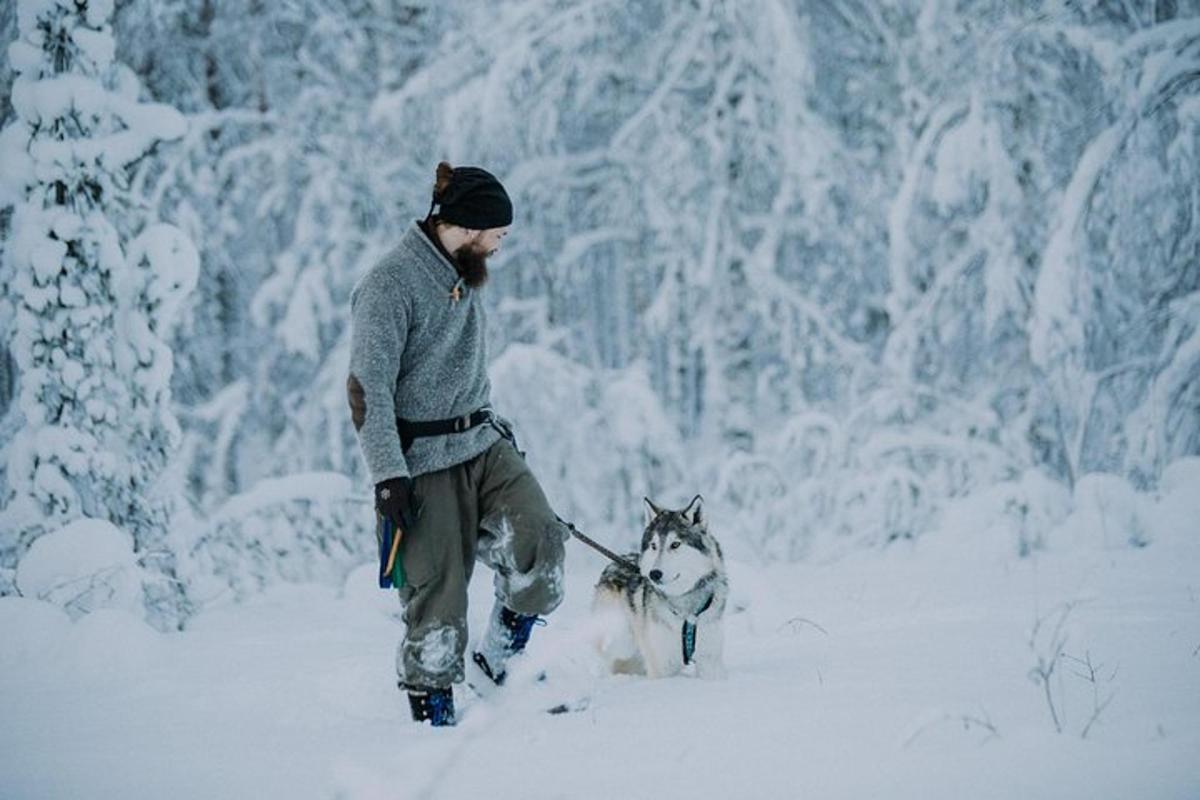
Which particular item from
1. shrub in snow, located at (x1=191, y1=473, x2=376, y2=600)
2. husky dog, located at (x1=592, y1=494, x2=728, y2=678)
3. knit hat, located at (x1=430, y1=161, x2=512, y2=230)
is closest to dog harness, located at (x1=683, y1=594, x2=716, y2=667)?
husky dog, located at (x1=592, y1=494, x2=728, y2=678)

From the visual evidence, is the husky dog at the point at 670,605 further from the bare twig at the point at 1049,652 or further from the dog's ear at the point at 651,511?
the bare twig at the point at 1049,652

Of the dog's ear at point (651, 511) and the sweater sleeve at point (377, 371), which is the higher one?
the sweater sleeve at point (377, 371)

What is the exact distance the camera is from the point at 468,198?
11.9 feet

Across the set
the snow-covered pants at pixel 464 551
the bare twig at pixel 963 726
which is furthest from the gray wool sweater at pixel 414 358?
the bare twig at pixel 963 726

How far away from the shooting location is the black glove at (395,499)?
3338 mm

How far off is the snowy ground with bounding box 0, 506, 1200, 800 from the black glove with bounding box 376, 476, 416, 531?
78 centimetres

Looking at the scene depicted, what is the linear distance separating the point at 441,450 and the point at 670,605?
144 centimetres

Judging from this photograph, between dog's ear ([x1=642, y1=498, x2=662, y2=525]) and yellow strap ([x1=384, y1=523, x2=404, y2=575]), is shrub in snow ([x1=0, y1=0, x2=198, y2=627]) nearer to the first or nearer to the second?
yellow strap ([x1=384, y1=523, x2=404, y2=575])

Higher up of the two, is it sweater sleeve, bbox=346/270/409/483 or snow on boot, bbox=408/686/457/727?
sweater sleeve, bbox=346/270/409/483

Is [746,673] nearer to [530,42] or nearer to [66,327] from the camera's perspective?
[66,327]

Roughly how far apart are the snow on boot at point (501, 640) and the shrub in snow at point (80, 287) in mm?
3081

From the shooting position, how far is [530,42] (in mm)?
10250

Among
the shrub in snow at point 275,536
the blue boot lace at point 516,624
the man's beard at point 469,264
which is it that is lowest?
the shrub in snow at point 275,536

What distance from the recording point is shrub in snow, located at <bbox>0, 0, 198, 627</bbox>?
613 centimetres
